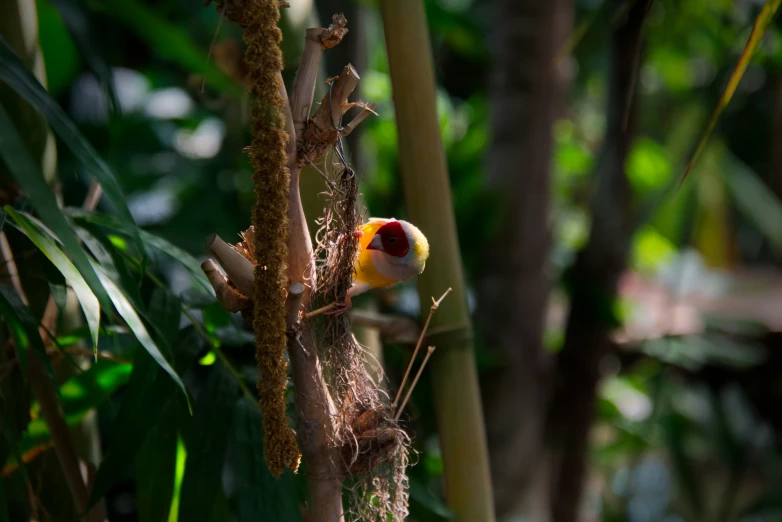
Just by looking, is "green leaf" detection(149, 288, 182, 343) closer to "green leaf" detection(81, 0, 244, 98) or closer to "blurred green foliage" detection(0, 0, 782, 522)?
"blurred green foliage" detection(0, 0, 782, 522)

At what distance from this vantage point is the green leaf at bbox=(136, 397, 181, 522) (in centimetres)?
48

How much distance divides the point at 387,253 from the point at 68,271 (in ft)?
0.57

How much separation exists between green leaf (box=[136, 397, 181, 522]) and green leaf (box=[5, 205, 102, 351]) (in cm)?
13

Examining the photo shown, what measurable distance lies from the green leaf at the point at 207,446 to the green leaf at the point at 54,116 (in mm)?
137

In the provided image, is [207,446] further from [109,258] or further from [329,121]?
[329,121]

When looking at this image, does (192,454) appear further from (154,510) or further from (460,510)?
(460,510)

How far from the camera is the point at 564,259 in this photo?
1.82 metres

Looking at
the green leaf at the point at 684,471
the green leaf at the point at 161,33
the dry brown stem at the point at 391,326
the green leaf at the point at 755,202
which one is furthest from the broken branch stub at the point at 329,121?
the green leaf at the point at 755,202

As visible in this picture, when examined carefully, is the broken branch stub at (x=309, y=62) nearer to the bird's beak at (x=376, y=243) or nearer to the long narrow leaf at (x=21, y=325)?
the bird's beak at (x=376, y=243)

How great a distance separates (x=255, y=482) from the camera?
47cm

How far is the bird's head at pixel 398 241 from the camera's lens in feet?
1.25

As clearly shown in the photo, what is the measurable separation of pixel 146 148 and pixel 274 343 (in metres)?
1.21

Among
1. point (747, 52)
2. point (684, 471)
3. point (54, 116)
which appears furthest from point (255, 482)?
point (684, 471)

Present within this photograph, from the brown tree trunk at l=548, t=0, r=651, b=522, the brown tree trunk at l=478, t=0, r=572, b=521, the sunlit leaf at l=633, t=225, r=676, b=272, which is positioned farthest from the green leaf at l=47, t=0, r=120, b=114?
the sunlit leaf at l=633, t=225, r=676, b=272
